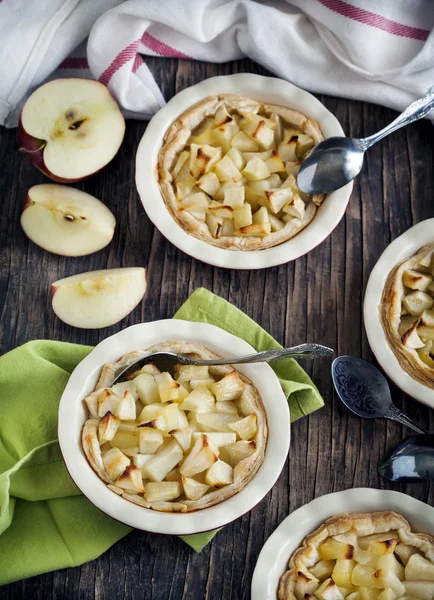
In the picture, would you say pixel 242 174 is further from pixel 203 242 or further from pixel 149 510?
pixel 149 510

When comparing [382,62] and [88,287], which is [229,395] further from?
[382,62]

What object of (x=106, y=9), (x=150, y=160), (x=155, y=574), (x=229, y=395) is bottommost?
(x=155, y=574)

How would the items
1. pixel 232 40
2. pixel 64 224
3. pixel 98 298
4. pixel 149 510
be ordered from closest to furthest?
1. pixel 149 510
2. pixel 98 298
3. pixel 64 224
4. pixel 232 40

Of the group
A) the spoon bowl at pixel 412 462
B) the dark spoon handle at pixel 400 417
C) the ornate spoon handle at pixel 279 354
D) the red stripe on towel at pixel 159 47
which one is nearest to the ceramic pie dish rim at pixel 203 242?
the red stripe on towel at pixel 159 47

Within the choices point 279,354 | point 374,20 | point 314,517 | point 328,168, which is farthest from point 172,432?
point 374,20

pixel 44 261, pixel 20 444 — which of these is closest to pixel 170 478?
pixel 20 444

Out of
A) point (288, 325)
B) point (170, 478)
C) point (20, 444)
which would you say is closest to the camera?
point (170, 478)

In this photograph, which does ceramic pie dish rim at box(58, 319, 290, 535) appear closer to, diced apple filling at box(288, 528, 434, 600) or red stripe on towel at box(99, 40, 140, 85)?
diced apple filling at box(288, 528, 434, 600)

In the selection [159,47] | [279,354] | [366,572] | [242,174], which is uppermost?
[159,47]
